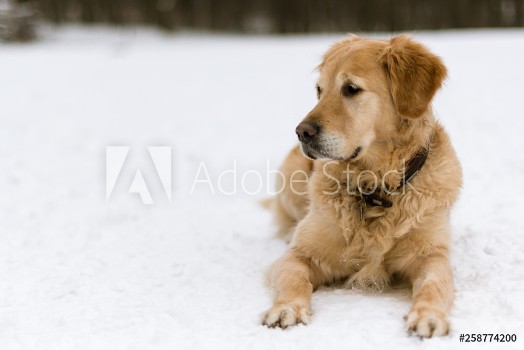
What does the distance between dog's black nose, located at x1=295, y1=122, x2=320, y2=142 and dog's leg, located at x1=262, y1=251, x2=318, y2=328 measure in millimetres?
791

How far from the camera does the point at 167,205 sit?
5723 mm

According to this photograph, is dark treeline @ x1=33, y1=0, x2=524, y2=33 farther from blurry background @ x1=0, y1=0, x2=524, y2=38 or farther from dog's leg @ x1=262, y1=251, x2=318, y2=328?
dog's leg @ x1=262, y1=251, x2=318, y2=328

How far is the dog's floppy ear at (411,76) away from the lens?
3285mm

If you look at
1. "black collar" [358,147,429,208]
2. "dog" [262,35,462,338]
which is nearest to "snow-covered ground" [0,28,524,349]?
"dog" [262,35,462,338]

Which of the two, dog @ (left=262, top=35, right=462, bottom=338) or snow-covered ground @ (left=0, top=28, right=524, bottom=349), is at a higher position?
dog @ (left=262, top=35, right=462, bottom=338)

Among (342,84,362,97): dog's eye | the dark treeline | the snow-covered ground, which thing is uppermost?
the dark treeline

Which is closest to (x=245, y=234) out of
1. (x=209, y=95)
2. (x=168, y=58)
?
(x=209, y=95)

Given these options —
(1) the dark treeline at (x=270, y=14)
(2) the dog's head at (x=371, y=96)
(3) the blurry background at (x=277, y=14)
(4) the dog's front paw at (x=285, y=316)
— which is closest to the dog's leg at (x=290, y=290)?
(4) the dog's front paw at (x=285, y=316)

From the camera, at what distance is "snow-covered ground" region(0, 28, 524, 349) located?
9.42 ft

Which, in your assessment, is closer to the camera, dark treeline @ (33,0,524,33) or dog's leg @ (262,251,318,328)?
dog's leg @ (262,251,318,328)

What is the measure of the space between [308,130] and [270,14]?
20067 millimetres

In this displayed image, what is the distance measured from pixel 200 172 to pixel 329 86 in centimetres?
388

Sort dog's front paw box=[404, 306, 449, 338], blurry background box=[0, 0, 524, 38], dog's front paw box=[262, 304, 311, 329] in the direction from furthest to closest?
1. blurry background box=[0, 0, 524, 38]
2. dog's front paw box=[262, 304, 311, 329]
3. dog's front paw box=[404, 306, 449, 338]

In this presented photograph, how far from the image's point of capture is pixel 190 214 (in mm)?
5441
